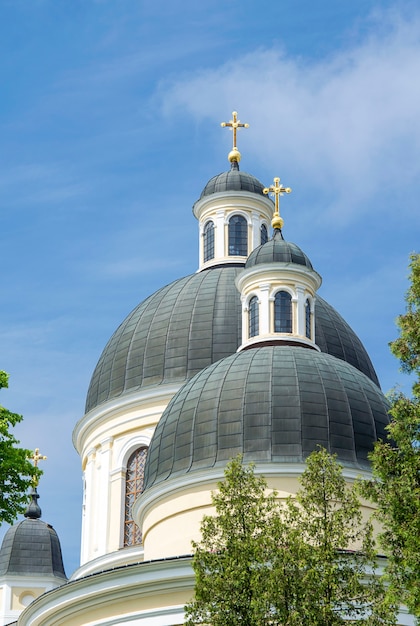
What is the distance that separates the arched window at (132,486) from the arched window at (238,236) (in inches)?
349

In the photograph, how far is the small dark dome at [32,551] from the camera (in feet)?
176

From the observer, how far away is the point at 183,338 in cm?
4438

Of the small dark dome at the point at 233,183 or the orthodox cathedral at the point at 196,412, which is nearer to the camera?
the orthodox cathedral at the point at 196,412

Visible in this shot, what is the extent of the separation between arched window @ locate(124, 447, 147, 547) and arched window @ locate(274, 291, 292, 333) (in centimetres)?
679

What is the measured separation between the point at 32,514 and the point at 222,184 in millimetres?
14776

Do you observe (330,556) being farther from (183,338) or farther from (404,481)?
(183,338)

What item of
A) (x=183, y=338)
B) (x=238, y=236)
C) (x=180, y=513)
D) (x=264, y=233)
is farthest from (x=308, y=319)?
(x=264, y=233)

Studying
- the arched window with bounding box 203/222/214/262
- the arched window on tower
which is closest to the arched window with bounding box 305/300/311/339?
the arched window on tower

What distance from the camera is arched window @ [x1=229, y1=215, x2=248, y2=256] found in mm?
49812

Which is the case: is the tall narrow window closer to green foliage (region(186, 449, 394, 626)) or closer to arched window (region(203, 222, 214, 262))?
arched window (region(203, 222, 214, 262))

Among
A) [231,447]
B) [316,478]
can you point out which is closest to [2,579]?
[231,447]

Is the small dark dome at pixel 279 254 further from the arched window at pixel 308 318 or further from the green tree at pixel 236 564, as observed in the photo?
the green tree at pixel 236 564

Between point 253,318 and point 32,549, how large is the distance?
18.0 meters

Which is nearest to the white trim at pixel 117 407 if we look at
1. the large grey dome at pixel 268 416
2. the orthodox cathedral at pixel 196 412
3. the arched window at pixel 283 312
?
the orthodox cathedral at pixel 196 412
